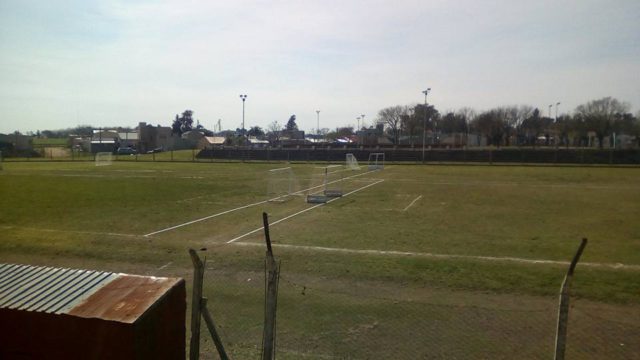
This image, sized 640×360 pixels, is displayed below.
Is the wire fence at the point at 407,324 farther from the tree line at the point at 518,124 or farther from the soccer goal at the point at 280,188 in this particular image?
the tree line at the point at 518,124

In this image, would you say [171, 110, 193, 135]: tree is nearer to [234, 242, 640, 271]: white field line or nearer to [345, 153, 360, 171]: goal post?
[345, 153, 360, 171]: goal post

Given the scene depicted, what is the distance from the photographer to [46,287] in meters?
5.34

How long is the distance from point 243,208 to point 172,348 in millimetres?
16736

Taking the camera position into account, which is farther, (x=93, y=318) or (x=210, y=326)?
(x=210, y=326)

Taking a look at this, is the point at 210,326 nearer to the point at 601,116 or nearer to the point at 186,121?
the point at 601,116

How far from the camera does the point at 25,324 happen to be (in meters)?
4.87

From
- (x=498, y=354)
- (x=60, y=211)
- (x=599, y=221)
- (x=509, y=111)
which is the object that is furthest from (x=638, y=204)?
(x=509, y=111)

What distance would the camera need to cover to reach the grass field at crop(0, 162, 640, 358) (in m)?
7.31

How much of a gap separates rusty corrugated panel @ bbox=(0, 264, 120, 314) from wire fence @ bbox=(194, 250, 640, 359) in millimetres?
2018

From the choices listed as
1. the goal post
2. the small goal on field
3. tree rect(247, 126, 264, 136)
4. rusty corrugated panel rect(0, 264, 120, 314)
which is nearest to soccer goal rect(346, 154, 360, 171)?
the goal post

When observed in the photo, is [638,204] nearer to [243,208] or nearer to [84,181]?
[243,208]

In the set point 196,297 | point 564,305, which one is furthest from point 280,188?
point 564,305

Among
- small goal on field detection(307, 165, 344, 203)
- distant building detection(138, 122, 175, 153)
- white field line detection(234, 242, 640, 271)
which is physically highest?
distant building detection(138, 122, 175, 153)

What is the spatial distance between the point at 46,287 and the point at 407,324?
5034 millimetres
